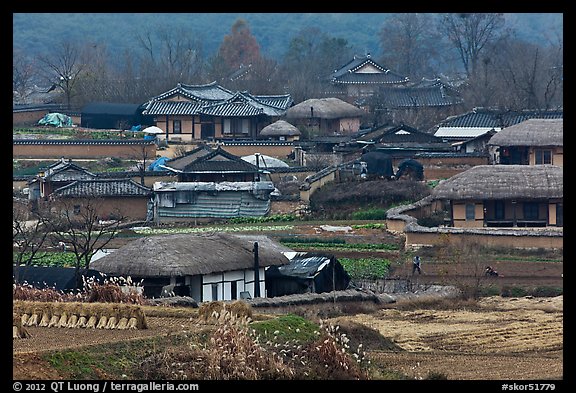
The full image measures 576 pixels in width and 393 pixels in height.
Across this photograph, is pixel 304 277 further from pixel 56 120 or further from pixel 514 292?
pixel 56 120

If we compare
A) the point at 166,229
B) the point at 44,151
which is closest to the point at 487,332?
the point at 166,229

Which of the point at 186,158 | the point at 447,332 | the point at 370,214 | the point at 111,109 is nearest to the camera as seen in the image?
the point at 447,332

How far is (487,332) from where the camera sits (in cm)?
2100

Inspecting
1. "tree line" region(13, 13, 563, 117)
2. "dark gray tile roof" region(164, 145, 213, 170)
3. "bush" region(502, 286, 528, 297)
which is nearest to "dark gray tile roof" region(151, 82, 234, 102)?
"tree line" region(13, 13, 563, 117)

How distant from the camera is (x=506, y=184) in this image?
3409 cm

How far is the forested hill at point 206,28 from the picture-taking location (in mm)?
108375

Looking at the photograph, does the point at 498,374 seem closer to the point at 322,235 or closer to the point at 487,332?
the point at 487,332

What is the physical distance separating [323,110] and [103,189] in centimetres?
1766

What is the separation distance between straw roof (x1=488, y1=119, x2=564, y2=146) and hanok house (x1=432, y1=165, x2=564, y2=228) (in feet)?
21.3

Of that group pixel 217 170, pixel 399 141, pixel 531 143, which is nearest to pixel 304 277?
pixel 217 170

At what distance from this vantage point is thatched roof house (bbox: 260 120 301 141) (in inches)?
2005

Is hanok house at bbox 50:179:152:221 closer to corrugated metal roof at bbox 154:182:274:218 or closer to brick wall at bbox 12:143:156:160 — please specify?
corrugated metal roof at bbox 154:182:274:218
